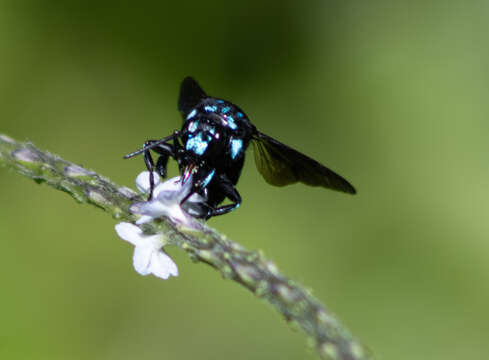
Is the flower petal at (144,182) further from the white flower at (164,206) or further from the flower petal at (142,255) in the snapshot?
the flower petal at (142,255)

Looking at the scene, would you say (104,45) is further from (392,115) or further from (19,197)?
(392,115)

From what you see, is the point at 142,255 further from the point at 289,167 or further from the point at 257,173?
the point at 257,173

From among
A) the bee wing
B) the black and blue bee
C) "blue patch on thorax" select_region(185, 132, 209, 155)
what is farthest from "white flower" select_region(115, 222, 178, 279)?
the bee wing

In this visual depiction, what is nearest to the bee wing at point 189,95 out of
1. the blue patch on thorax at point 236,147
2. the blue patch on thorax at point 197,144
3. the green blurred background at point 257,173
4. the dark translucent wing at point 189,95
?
the dark translucent wing at point 189,95

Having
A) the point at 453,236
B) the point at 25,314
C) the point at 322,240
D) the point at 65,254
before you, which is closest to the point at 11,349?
the point at 25,314

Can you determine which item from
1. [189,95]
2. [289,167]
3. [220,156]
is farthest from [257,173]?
[220,156]
